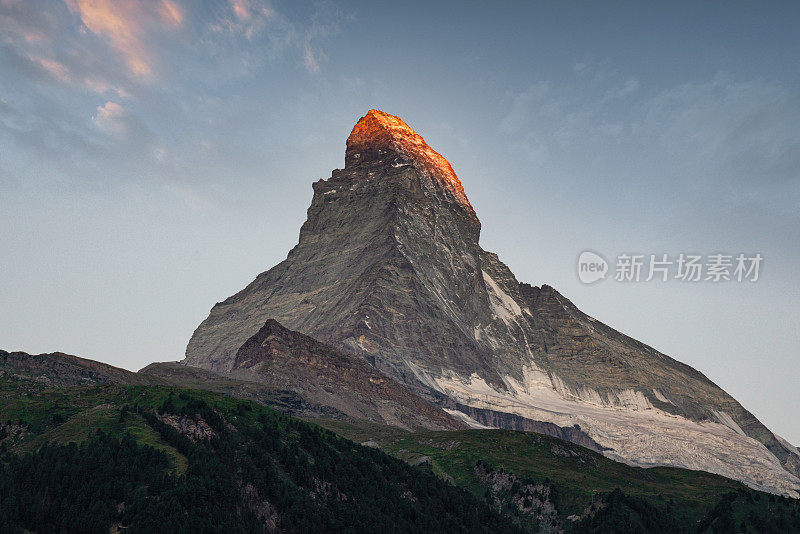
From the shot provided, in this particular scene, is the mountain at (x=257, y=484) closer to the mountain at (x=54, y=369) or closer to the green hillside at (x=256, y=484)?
the green hillside at (x=256, y=484)

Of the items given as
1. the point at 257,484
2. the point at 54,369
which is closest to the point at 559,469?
the point at 257,484

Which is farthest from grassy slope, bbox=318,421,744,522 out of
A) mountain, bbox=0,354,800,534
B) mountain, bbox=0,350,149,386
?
Answer: mountain, bbox=0,350,149,386

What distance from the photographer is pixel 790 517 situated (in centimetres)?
9300

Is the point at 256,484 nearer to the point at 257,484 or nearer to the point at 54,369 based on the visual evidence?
the point at 257,484

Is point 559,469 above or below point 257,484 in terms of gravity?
above

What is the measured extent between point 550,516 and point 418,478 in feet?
70.6

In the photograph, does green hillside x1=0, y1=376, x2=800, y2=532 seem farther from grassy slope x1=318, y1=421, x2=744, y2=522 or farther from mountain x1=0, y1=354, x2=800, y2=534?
grassy slope x1=318, y1=421, x2=744, y2=522

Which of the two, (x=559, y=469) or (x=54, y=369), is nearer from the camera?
(x=559, y=469)

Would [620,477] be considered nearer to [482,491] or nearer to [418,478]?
[482,491]

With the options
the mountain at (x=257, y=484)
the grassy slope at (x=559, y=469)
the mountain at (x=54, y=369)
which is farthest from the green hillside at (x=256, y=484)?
the mountain at (x=54, y=369)

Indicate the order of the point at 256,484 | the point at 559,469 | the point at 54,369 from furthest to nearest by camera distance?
1. the point at 54,369
2. the point at 559,469
3. the point at 256,484

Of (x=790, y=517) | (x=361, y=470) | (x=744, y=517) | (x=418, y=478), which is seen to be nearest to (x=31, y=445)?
(x=361, y=470)

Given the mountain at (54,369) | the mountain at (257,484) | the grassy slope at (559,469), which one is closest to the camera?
the mountain at (257,484)

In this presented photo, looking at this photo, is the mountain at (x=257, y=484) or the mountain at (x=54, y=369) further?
the mountain at (x=54, y=369)
